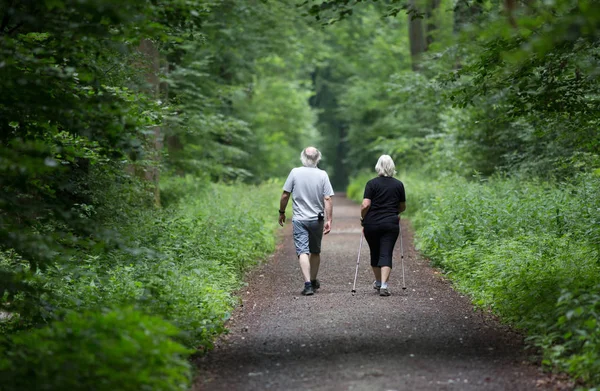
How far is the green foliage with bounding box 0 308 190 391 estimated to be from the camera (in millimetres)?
5227

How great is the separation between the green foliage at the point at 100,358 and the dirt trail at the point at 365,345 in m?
0.84

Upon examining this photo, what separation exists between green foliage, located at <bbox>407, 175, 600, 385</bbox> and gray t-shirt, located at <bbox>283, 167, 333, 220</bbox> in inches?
98.4

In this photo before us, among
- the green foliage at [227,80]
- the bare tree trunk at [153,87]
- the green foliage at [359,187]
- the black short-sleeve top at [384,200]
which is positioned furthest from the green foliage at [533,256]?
the green foliage at [359,187]

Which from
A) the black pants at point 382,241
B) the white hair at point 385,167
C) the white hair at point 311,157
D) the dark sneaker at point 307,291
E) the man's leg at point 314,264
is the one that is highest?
the white hair at point 311,157

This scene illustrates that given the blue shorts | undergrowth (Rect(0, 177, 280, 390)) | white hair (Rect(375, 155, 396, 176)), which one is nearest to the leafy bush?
undergrowth (Rect(0, 177, 280, 390))

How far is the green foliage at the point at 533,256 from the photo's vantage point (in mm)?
6629

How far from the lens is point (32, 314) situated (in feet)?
24.6

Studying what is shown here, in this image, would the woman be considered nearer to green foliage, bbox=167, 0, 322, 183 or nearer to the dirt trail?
the dirt trail

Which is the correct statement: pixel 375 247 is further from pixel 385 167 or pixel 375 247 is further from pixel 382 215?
pixel 385 167

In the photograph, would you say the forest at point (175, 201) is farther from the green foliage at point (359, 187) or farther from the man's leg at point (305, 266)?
the green foliage at point (359, 187)

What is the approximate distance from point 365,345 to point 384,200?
371 cm

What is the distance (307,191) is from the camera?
11031 millimetres

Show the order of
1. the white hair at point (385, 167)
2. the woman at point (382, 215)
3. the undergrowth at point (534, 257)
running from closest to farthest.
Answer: the undergrowth at point (534, 257)
the woman at point (382, 215)
the white hair at point (385, 167)

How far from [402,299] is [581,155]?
5288 millimetres
